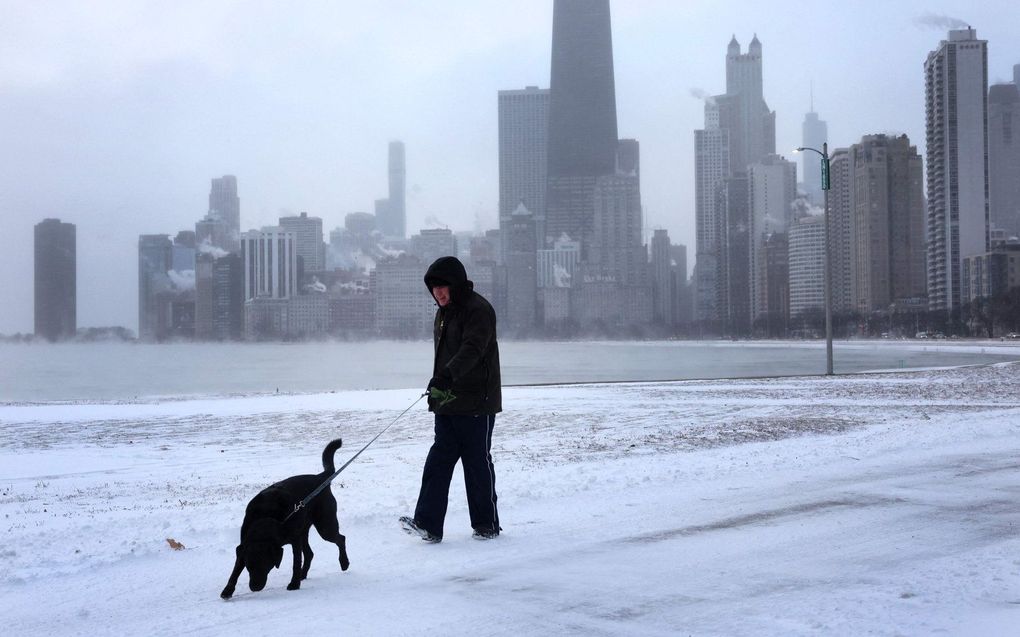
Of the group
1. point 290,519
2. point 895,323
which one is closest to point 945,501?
point 290,519

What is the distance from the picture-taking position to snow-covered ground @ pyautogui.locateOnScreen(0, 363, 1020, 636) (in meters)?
4.01

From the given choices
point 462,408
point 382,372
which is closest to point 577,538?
point 462,408

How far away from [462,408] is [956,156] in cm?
20056

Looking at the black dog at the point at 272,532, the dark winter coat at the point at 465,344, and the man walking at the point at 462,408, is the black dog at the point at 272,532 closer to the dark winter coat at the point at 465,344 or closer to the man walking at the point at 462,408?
the man walking at the point at 462,408

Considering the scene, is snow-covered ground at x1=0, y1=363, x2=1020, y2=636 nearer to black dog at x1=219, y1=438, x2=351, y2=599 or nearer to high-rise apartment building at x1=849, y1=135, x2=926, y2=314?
black dog at x1=219, y1=438, x2=351, y2=599

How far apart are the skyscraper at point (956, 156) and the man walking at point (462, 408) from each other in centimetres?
18575

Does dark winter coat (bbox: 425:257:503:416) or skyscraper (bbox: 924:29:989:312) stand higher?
skyscraper (bbox: 924:29:989:312)

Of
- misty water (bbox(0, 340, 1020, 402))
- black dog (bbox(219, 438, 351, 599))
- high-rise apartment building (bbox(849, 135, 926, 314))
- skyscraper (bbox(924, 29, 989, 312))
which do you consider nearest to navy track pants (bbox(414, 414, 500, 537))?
black dog (bbox(219, 438, 351, 599))

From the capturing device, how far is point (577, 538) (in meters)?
5.55

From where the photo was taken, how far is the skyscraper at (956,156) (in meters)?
175

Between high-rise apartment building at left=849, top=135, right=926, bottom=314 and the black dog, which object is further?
high-rise apartment building at left=849, top=135, right=926, bottom=314

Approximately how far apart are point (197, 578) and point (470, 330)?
6.79ft

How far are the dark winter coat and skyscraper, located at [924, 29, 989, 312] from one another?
7313 inches

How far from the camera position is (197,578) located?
4.79 metres
